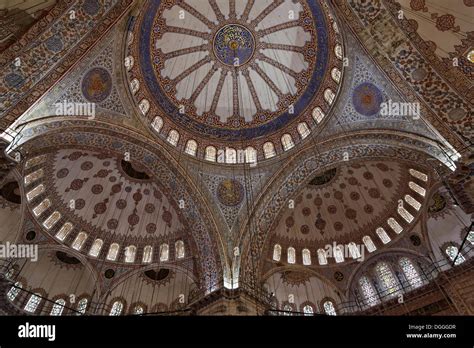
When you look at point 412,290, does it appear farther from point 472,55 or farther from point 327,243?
point 472,55

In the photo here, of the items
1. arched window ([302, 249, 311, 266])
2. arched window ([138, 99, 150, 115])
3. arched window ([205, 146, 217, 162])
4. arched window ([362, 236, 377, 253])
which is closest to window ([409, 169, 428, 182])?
arched window ([362, 236, 377, 253])

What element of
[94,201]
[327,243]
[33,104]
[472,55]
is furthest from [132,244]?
[472,55]

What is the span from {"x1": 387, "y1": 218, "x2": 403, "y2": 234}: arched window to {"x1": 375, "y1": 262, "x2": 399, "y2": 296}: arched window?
1552 millimetres

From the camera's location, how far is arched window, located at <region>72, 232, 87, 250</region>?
13.0 meters

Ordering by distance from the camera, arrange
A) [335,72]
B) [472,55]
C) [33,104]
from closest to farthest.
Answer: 1. [472,55]
2. [33,104]
3. [335,72]

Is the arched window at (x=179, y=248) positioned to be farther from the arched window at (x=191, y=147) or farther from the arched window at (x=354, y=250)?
the arched window at (x=354, y=250)

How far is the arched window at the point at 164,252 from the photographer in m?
13.5

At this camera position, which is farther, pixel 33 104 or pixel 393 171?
pixel 393 171

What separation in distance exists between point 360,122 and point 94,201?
36.3 feet

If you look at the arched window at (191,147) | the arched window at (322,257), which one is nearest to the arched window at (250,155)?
the arched window at (191,147)

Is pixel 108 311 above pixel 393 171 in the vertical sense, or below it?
below

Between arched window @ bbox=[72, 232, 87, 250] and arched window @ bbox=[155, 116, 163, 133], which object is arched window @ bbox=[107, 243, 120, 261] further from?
arched window @ bbox=[155, 116, 163, 133]
